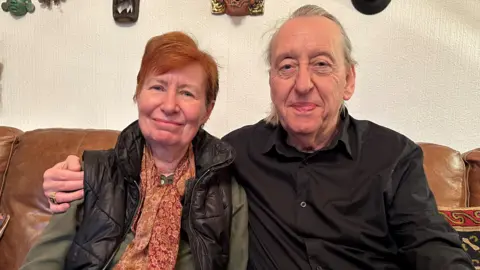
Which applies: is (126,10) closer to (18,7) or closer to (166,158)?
(18,7)

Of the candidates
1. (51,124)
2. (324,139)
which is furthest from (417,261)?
(51,124)

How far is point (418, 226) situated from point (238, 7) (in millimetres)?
1291

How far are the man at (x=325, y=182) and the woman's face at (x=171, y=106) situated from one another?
0.87 feet

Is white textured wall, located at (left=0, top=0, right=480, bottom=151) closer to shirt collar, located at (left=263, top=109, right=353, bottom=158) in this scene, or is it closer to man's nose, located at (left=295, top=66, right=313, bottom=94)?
shirt collar, located at (left=263, top=109, right=353, bottom=158)

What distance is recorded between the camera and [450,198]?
164 centimetres

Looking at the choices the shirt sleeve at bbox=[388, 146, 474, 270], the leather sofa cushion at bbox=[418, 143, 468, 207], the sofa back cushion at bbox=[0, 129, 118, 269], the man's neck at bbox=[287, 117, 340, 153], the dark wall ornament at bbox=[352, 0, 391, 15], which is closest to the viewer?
the shirt sleeve at bbox=[388, 146, 474, 270]

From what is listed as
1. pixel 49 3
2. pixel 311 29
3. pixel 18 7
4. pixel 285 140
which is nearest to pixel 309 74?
pixel 311 29

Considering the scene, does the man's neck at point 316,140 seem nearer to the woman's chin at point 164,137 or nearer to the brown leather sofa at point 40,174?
the woman's chin at point 164,137

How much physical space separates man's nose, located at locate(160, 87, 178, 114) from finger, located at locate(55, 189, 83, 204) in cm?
35

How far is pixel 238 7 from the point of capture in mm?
1930

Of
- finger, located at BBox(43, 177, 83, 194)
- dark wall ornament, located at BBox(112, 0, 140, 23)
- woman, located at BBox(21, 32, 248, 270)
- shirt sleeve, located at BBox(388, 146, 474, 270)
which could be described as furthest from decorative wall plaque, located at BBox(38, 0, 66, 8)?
shirt sleeve, located at BBox(388, 146, 474, 270)

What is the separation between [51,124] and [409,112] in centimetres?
192

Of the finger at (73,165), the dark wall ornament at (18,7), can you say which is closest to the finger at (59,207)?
the finger at (73,165)

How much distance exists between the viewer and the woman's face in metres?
1.14
